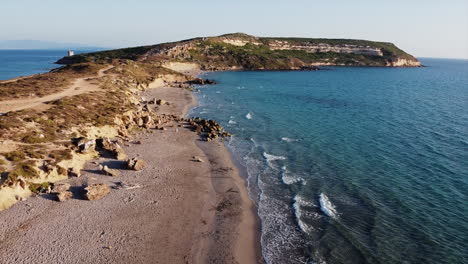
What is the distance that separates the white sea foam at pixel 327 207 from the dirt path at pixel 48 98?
146ft

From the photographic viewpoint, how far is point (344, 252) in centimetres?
2172

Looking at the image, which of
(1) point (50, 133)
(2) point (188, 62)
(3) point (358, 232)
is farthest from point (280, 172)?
(2) point (188, 62)

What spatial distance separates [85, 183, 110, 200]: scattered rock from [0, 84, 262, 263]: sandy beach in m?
0.51

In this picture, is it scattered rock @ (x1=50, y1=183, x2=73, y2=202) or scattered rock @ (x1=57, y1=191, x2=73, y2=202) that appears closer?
scattered rock @ (x1=57, y1=191, x2=73, y2=202)

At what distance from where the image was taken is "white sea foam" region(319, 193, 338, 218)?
26.8 metres

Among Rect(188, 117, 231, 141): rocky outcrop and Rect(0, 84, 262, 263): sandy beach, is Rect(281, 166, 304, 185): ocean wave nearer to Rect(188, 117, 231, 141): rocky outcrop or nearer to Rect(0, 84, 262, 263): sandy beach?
Rect(0, 84, 262, 263): sandy beach

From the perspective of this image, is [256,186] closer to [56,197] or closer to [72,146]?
[56,197]

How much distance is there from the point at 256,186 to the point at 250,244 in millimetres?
9968

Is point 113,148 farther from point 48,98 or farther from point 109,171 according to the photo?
point 48,98

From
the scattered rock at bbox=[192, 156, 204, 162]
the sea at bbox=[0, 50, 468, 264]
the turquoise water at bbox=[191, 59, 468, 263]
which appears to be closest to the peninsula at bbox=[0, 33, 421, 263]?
the scattered rock at bbox=[192, 156, 204, 162]

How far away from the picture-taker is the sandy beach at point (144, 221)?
21.2 meters

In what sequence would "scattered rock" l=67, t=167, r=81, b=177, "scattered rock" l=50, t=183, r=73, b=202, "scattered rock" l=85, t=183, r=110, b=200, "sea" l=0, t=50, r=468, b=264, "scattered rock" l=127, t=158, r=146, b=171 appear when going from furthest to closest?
Answer: "scattered rock" l=127, t=158, r=146, b=171
"scattered rock" l=67, t=167, r=81, b=177
"scattered rock" l=85, t=183, r=110, b=200
"scattered rock" l=50, t=183, r=73, b=202
"sea" l=0, t=50, r=468, b=264

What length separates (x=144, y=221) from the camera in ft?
82.4

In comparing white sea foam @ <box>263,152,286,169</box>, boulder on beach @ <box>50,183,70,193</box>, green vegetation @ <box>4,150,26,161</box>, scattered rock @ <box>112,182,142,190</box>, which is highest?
green vegetation @ <box>4,150,26,161</box>
